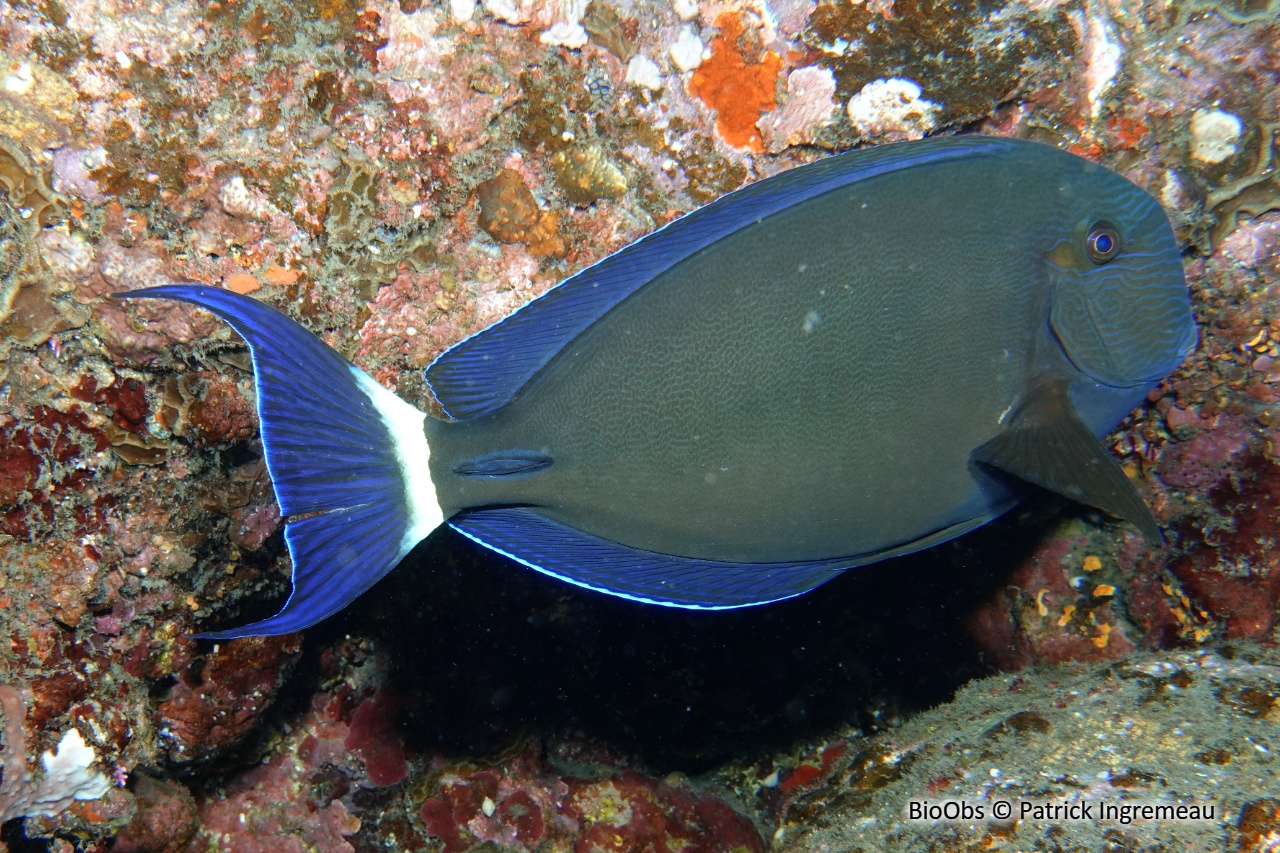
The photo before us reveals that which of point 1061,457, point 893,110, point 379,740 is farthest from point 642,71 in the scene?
point 379,740

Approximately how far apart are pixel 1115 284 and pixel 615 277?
4.25 feet

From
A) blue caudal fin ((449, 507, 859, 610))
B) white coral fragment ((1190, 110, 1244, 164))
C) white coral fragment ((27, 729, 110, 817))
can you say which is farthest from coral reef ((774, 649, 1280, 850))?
white coral fragment ((27, 729, 110, 817))

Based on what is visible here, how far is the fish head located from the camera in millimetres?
1742

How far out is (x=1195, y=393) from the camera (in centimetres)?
272

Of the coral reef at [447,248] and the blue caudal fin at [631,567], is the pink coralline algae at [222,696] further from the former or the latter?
the blue caudal fin at [631,567]

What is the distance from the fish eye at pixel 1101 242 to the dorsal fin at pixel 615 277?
33 centimetres

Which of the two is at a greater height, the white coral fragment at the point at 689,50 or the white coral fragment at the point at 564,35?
the white coral fragment at the point at 564,35

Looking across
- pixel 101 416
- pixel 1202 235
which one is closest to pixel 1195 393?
pixel 1202 235

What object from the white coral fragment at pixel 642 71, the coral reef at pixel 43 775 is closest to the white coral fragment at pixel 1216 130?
the white coral fragment at pixel 642 71

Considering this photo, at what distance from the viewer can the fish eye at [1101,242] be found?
1748 millimetres

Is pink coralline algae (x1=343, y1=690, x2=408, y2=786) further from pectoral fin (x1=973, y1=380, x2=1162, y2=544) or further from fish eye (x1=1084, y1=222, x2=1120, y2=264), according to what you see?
fish eye (x1=1084, y1=222, x2=1120, y2=264)

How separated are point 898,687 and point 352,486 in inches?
135

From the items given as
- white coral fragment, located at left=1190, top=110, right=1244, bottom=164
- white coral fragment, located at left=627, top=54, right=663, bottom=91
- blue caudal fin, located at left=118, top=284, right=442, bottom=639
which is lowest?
blue caudal fin, located at left=118, top=284, right=442, bottom=639

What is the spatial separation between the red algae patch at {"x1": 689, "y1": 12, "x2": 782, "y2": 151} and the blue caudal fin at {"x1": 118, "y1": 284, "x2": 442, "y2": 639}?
1471 millimetres
